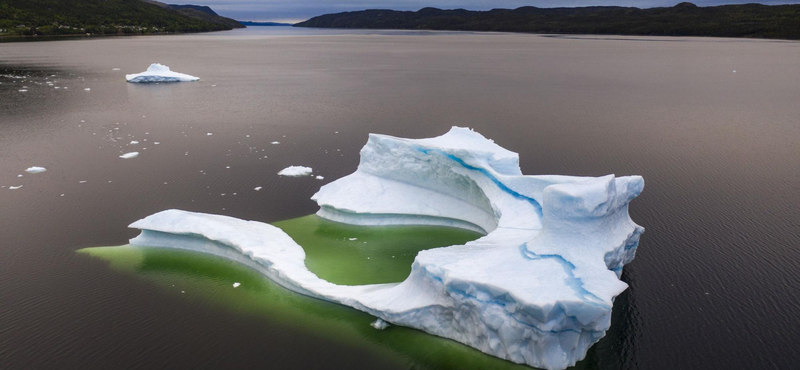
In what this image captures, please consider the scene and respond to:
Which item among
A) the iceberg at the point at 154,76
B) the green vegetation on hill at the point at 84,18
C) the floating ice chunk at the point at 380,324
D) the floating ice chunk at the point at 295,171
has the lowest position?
the floating ice chunk at the point at 380,324

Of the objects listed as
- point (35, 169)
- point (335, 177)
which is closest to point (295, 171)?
point (335, 177)

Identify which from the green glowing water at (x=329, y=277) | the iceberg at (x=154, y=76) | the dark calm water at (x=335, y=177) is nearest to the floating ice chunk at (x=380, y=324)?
the green glowing water at (x=329, y=277)

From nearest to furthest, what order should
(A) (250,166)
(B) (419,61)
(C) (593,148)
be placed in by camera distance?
(A) (250,166)
(C) (593,148)
(B) (419,61)

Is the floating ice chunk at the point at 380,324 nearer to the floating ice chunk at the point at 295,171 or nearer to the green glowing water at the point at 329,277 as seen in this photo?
the green glowing water at the point at 329,277

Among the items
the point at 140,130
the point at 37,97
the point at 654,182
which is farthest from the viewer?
the point at 37,97

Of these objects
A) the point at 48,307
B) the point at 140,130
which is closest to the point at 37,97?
the point at 140,130

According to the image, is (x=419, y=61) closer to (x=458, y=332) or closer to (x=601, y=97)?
(x=601, y=97)

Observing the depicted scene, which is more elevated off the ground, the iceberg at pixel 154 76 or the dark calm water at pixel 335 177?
the iceberg at pixel 154 76
